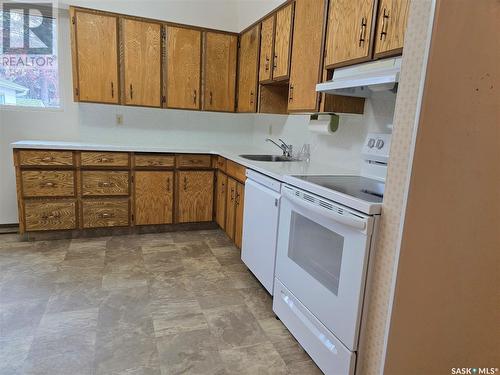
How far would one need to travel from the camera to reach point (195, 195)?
3.51 meters

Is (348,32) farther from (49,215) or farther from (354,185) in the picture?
(49,215)

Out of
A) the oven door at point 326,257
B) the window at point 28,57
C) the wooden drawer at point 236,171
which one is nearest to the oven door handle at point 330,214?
the oven door at point 326,257

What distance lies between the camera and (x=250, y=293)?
7.70 ft

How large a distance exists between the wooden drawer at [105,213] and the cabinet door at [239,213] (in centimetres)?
118

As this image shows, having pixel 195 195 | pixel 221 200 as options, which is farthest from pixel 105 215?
pixel 221 200

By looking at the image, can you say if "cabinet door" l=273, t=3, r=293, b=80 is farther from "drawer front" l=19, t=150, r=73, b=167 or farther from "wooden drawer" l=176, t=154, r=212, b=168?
"drawer front" l=19, t=150, r=73, b=167

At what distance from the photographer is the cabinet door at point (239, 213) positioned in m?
2.78

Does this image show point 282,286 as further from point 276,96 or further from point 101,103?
point 101,103

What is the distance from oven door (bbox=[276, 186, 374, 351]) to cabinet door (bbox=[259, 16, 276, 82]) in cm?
152

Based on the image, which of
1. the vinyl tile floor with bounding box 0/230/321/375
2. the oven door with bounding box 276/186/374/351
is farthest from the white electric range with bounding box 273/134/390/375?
the vinyl tile floor with bounding box 0/230/321/375

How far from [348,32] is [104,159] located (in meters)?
2.42

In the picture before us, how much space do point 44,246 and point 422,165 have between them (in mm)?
3175

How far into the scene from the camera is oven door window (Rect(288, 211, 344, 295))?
4.97 feet

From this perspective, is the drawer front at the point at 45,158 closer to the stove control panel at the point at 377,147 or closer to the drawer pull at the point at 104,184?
the drawer pull at the point at 104,184
